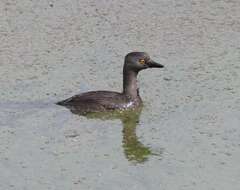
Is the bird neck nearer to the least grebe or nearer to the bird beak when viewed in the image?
the least grebe

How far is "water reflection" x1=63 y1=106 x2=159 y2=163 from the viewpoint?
9445mm

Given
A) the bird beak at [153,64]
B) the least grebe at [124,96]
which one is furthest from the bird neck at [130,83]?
the bird beak at [153,64]

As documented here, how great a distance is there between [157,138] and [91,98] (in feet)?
3.59

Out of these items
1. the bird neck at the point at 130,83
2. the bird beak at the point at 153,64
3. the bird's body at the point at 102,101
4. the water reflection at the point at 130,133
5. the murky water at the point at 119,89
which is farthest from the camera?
the bird beak at the point at 153,64

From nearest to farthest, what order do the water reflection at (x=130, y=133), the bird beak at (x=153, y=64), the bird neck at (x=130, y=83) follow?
the water reflection at (x=130, y=133) < the bird neck at (x=130, y=83) < the bird beak at (x=153, y=64)

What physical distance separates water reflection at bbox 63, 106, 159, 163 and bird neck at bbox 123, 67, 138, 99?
0.19 m

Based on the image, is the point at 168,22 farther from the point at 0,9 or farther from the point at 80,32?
the point at 0,9

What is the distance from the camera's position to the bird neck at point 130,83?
10938 mm

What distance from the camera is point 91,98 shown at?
417 inches

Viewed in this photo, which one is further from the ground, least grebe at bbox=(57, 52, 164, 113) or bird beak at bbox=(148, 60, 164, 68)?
bird beak at bbox=(148, 60, 164, 68)

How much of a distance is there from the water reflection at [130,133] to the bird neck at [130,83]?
190 mm

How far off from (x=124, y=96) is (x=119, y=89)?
0.59 m

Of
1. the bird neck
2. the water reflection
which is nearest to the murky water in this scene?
the water reflection

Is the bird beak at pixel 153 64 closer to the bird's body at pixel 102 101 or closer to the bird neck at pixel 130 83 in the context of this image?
the bird neck at pixel 130 83
